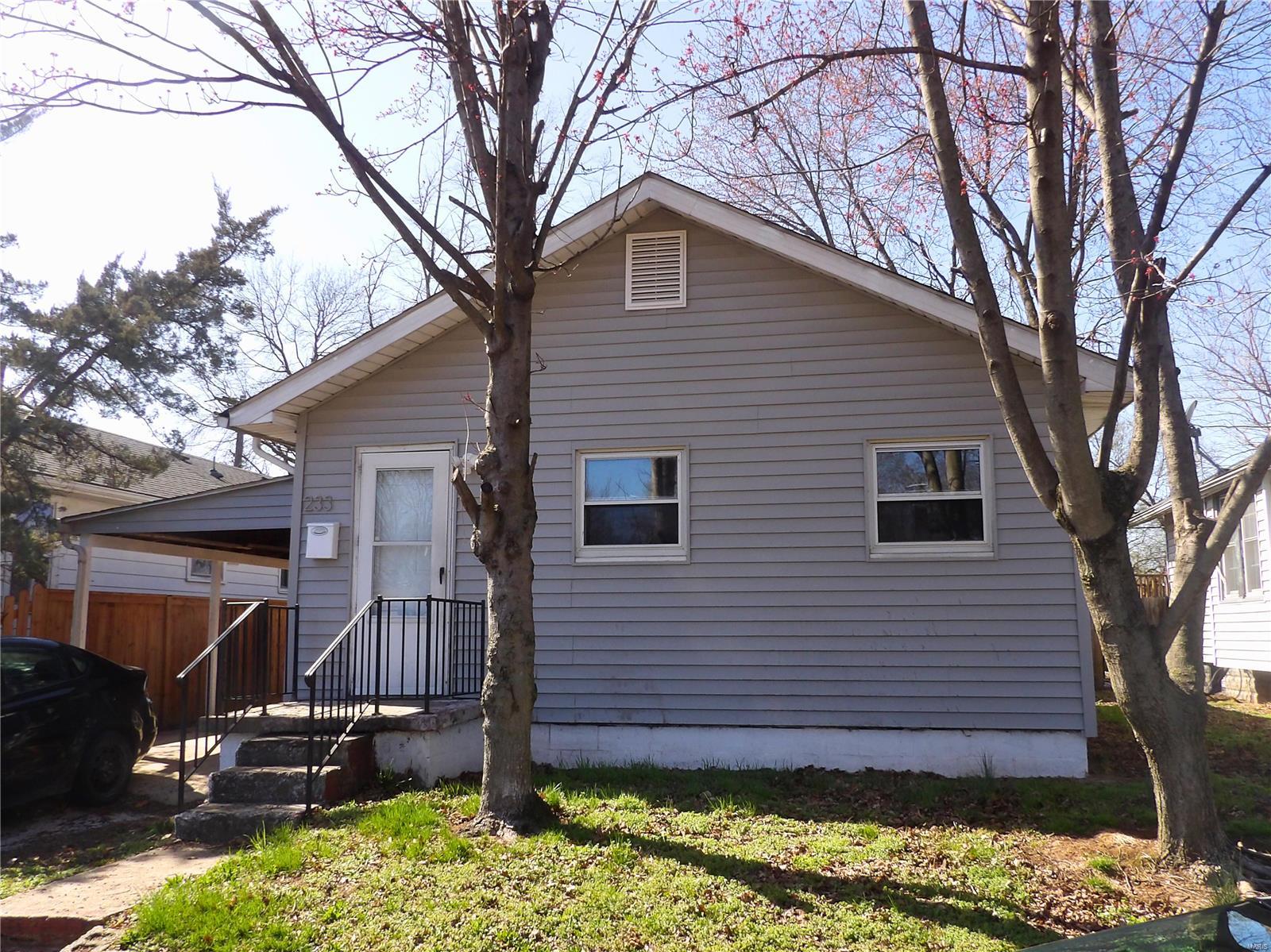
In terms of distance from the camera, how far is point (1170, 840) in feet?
17.9

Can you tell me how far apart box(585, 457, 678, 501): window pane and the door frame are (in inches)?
53.9

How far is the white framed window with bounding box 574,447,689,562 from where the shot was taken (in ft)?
29.3

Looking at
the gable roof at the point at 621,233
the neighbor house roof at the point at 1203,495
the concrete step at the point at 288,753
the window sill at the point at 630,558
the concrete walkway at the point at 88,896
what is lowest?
the concrete walkway at the point at 88,896

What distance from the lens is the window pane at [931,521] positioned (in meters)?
8.50

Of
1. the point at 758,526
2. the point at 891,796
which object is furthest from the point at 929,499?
the point at 891,796

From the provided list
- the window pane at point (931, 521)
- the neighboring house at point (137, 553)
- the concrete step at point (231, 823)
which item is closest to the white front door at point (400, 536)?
the concrete step at point (231, 823)

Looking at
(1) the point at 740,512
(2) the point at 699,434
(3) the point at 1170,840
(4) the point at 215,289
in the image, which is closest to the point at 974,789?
(3) the point at 1170,840

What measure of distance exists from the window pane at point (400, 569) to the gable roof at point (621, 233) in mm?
1681

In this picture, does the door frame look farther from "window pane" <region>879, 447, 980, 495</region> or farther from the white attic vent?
"window pane" <region>879, 447, 980, 495</region>

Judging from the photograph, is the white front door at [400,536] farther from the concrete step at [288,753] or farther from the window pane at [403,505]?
the concrete step at [288,753]

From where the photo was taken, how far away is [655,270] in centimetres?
927

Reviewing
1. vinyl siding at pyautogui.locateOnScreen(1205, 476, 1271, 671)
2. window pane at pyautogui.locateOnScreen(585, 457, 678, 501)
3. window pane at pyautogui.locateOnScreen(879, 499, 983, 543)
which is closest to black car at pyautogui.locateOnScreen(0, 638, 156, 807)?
window pane at pyautogui.locateOnScreen(585, 457, 678, 501)

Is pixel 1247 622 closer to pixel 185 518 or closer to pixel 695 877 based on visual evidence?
pixel 695 877

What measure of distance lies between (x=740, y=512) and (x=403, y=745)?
3.55m
